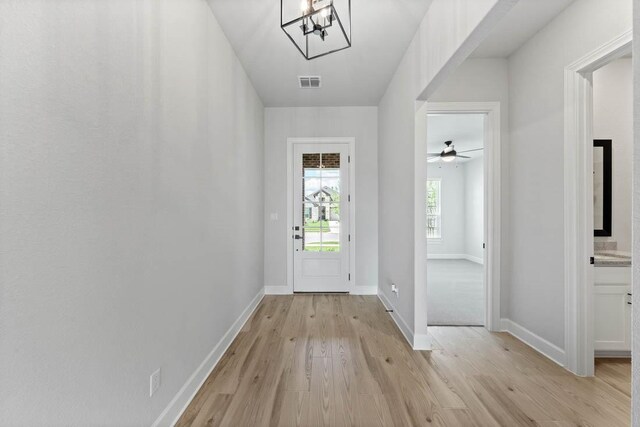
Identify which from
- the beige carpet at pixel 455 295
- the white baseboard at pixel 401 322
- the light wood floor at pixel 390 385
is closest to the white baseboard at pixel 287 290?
the white baseboard at pixel 401 322

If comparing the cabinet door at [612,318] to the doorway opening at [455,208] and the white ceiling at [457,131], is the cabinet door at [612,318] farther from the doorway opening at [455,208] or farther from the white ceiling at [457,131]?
the white ceiling at [457,131]

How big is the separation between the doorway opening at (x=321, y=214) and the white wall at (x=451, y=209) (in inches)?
197

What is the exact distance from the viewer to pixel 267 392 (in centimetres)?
210

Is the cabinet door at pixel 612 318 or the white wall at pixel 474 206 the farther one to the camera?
the white wall at pixel 474 206

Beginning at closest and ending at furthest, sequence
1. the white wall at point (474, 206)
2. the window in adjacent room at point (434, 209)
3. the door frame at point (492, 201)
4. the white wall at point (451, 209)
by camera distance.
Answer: the door frame at point (492, 201) → the white wall at point (474, 206) → the white wall at point (451, 209) → the window in adjacent room at point (434, 209)

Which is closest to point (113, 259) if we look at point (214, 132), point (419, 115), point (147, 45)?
point (147, 45)

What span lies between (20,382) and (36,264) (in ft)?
1.13

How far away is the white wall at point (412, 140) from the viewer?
6.15ft

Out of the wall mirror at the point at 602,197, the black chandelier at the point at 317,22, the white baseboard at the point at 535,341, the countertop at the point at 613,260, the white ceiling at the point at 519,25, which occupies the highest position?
the white ceiling at the point at 519,25

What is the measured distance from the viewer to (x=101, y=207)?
1230 millimetres

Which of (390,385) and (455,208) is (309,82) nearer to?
(390,385)

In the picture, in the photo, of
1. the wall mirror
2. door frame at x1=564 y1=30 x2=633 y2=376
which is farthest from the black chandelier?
the wall mirror

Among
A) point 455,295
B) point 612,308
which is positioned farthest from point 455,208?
point 612,308

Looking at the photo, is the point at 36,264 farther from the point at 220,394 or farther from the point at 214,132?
the point at 214,132
